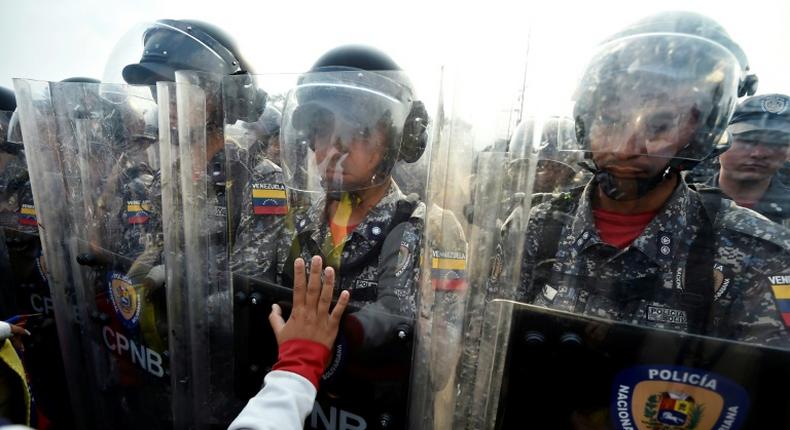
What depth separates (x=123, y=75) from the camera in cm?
228

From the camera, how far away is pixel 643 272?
115 cm

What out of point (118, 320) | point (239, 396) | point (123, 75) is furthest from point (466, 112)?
point (123, 75)

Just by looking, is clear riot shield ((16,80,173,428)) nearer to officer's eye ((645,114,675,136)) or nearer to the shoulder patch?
officer's eye ((645,114,675,136))

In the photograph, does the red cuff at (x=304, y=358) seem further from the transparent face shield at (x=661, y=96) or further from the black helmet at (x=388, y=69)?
the transparent face shield at (x=661, y=96)

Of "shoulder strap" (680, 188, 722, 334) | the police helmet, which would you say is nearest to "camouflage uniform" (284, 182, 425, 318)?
the police helmet

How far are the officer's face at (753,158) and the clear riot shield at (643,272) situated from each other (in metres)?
0.43

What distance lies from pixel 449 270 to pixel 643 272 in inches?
25.4

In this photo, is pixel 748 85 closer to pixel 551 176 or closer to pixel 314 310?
pixel 551 176

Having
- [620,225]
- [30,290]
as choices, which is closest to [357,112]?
[620,225]

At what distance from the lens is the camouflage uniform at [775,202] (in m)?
1.15

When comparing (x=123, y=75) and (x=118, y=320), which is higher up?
(x=123, y=75)

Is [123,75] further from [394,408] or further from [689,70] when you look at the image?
[689,70]

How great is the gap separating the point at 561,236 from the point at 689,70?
0.62m

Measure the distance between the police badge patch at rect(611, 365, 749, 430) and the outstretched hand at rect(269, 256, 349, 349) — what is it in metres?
0.78
